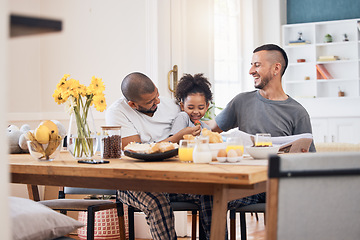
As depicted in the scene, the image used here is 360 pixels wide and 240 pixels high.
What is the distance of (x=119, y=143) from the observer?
99.0 inches

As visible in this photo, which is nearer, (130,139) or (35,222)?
(35,222)

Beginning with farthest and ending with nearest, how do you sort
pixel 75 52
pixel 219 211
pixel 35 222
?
pixel 75 52
pixel 219 211
pixel 35 222

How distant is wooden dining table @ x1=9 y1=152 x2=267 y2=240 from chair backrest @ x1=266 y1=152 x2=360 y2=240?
0.70 ft

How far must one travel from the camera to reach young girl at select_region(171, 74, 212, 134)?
3156 mm

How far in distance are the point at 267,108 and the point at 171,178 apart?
1.50 m

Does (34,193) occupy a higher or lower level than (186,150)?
lower

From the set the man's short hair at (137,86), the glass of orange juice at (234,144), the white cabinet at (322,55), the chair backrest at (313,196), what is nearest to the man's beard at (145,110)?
the man's short hair at (137,86)

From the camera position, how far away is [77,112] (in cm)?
243

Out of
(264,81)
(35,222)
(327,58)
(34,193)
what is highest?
(327,58)

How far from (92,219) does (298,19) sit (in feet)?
21.5

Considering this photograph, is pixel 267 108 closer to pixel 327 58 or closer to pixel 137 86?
pixel 137 86

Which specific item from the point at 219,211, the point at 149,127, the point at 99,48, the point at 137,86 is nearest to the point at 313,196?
the point at 219,211

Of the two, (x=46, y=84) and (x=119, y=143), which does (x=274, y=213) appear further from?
(x=46, y=84)

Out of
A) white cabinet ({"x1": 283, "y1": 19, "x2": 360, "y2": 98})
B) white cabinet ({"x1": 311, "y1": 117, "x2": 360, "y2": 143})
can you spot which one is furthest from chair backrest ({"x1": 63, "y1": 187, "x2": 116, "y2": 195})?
white cabinet ({"x1": 283, "y1": 19, "x2": 360, "y2": 98})
